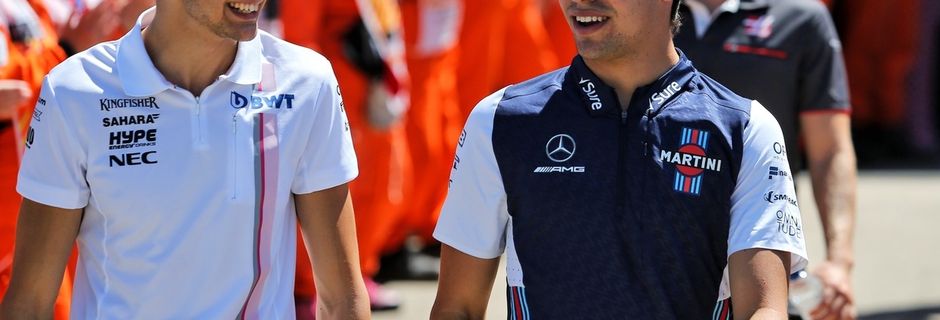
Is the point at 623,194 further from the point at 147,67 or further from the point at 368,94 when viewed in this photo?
the point at 368,94

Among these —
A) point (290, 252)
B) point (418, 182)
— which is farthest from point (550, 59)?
point (290, 252)

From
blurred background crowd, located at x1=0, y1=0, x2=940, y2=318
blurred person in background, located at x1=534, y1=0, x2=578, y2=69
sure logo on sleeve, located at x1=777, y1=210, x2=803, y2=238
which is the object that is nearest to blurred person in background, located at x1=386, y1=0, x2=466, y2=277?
blurred background crowd, located at x1=0, y1=0, x2=940, y2=318

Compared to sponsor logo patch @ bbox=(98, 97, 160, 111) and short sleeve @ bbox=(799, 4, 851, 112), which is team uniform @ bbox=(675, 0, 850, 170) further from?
sponsor logo patch @ bbox=(98, 97, 160, 111)

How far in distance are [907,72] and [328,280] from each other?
958cm

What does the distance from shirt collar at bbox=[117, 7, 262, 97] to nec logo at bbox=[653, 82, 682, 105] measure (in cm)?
78

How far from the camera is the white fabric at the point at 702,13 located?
4.55 metres

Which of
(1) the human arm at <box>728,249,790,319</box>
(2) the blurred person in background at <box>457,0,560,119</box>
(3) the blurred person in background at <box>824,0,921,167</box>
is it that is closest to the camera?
(1) the human arm at <box>728,249,790,319</box>

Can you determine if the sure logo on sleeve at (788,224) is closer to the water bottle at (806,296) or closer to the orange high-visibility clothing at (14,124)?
the water bottle at (806,296)

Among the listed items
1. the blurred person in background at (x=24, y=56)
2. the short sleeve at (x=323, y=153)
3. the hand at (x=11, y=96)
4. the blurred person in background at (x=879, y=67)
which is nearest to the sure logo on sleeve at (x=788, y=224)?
the short sleeve at (x=323, y=153)

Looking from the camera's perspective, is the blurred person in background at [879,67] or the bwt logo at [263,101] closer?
the bwt logo at [263,101]

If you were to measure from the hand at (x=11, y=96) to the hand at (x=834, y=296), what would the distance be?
6.97 feet

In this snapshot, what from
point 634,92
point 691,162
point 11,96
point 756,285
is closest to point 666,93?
point 634,92

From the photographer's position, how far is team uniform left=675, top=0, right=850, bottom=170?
4543mm

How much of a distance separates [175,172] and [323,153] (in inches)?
12.0
